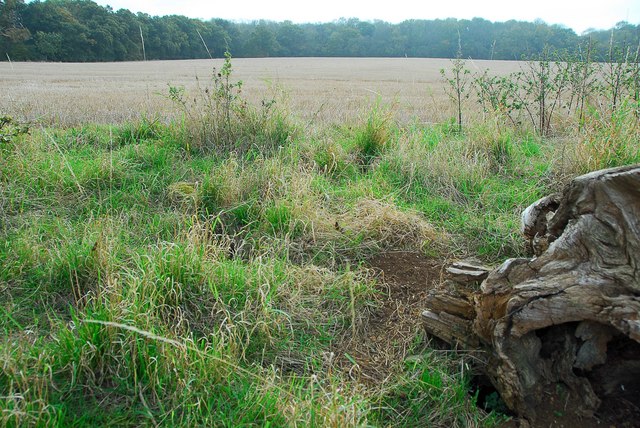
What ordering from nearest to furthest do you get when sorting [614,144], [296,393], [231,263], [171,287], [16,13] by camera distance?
[296,393], [171,287], [231,263], [614,144], [16,13]

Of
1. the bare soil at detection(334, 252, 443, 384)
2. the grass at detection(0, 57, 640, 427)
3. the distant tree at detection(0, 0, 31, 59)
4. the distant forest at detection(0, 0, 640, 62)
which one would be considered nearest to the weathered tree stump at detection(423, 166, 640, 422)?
the grass at detection(0, 57, 640, 427)

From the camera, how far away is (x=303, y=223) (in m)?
4.03

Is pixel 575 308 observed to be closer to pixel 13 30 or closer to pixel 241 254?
pixel 241 254

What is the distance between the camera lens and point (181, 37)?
3200 centimetres

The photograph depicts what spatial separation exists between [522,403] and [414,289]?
4.02ft

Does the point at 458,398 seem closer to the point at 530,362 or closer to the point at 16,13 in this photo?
the point at 530,362

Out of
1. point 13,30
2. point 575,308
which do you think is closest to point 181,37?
point 13,30

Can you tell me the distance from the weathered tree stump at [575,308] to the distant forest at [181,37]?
17741 mm

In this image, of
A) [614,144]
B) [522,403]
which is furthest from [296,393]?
[614,144]

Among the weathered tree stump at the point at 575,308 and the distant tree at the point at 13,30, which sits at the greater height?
the distant tree at the point at 13,30

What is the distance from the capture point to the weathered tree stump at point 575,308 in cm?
234

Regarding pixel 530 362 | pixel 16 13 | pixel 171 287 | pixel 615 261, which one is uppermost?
pixel 16 13

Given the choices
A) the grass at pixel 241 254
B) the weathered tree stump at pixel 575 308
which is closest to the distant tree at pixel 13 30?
the grass at pixel 241 254

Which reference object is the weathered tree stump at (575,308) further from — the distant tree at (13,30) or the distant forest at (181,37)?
the distant tree at (13,30)
